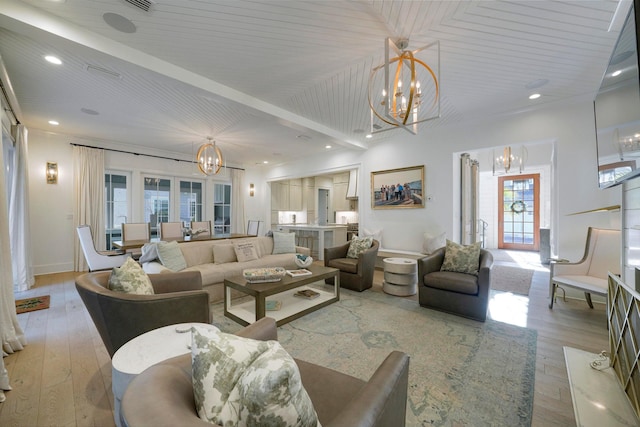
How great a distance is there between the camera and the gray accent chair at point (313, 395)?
638mm

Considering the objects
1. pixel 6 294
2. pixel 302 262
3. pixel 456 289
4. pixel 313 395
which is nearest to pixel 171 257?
pixel 6 294

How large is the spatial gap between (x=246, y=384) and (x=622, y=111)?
244 centimetres

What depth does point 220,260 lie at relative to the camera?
388 centimetres

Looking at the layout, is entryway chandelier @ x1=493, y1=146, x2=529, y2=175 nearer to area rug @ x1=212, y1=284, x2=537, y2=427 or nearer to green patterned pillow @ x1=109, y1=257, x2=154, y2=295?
area rug @ x1=212, y1=284, x2=537, y2=427

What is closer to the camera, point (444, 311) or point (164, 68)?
point (164, 68)

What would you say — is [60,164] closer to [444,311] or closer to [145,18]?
[145,18]

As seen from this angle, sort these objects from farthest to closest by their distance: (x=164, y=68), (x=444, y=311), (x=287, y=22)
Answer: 1. (x=444, y=311)
2. (x=164, y=68)
3. (x=287, y=22)

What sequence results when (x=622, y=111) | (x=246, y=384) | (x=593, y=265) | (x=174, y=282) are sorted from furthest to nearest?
(x=593, y=265) → (x=174, y=282) → (x=622, y=111) → (x=246, y=384)

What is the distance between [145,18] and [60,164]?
5.01m

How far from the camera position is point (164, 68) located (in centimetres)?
277

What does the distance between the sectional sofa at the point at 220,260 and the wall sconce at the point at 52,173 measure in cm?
376

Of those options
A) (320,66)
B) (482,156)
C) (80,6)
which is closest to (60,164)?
(80,6)

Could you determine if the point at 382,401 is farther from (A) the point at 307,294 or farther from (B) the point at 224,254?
(B) the point at 224,254

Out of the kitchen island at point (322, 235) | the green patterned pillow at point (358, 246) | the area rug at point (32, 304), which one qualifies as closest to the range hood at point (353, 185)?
the kitchen island at point (322, 235)
